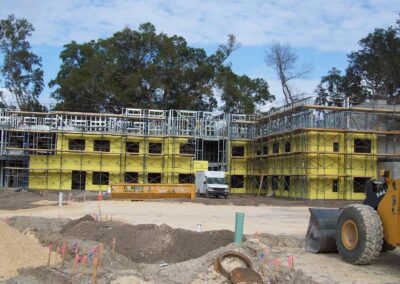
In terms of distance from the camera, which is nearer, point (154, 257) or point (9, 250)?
point (9, 250)

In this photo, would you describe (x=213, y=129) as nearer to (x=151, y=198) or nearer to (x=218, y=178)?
(x=218, y=178)

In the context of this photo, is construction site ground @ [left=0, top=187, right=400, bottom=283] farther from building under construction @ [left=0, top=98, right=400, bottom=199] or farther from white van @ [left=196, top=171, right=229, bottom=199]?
building under construction @ [left=0, top=98, right=400, bottom=199]

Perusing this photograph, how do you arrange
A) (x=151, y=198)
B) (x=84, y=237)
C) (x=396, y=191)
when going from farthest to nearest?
(x=151, y=198) < (x=84, y=237) < (x=396, y=191)

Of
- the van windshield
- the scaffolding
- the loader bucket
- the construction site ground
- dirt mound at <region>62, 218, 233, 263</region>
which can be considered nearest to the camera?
the construction site ground

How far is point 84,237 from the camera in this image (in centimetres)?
1549

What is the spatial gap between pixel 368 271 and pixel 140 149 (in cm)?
4622

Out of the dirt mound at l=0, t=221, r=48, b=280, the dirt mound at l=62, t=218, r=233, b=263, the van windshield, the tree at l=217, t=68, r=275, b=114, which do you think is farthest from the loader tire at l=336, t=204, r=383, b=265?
the tree at l=217, t=68, r=275, b=114

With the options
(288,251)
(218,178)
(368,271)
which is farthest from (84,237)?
(218,178)

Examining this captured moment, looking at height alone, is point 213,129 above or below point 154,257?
above

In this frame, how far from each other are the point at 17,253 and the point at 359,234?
7.73 meters

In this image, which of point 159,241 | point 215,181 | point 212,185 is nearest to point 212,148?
point 215,181

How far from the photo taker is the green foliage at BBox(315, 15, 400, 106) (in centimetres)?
7119

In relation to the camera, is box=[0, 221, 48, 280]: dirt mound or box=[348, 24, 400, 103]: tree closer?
box=[0, 221, 48, 280]: dirt mound

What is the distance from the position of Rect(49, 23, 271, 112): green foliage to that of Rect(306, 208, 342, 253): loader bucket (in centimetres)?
5308
